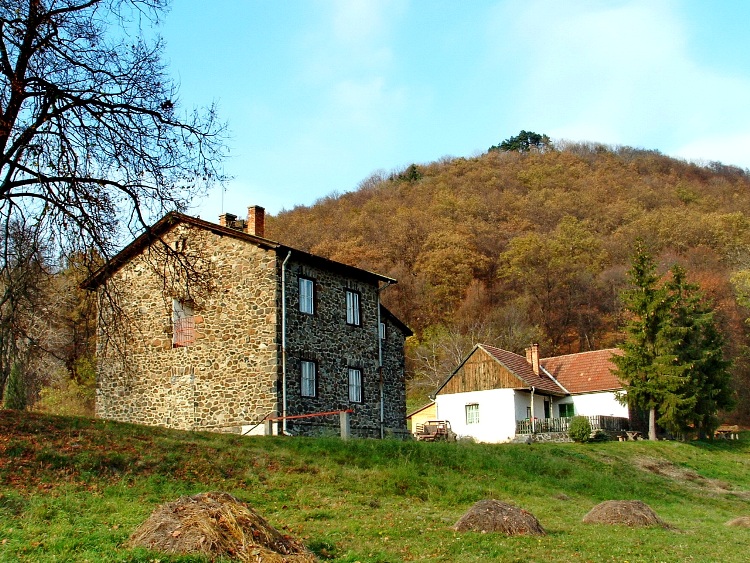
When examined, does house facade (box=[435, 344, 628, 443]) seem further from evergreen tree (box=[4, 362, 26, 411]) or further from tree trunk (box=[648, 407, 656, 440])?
evergreen tree (box=[4, 362, 26, 411])

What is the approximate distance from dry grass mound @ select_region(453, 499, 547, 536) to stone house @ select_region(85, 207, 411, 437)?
1003cm

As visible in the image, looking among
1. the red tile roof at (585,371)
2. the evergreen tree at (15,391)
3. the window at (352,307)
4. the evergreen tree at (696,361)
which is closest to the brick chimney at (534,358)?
the red tile roof at (585,371)

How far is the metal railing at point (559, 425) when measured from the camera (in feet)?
132

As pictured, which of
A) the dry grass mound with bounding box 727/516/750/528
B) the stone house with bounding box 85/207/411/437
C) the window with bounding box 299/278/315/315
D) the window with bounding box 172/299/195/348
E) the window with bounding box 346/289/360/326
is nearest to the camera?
the dry grass mound with bounding box 727/516/750/528

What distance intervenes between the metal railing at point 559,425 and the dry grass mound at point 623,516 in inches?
995

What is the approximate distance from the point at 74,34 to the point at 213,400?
1346 cm

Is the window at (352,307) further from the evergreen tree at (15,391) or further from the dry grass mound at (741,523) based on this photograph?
the dry grass mound at (741,523)

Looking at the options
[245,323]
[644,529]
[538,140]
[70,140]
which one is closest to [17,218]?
[70,140]

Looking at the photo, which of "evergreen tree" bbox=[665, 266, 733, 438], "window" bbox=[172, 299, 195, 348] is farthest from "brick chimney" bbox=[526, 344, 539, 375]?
"window" bbox=[172, 299, 195, 348]

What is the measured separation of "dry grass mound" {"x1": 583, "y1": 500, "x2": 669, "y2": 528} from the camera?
14.5 metres

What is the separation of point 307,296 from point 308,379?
2.75 metres

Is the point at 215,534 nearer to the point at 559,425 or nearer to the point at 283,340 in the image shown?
the point at 283,340

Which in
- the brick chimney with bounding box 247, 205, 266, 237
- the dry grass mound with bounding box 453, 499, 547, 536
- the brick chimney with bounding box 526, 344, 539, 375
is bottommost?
the dry grass mound with bounding box 453, 499, 547, 536

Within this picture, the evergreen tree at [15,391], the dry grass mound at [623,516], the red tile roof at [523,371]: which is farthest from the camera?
the red tile roof at [523,371]
